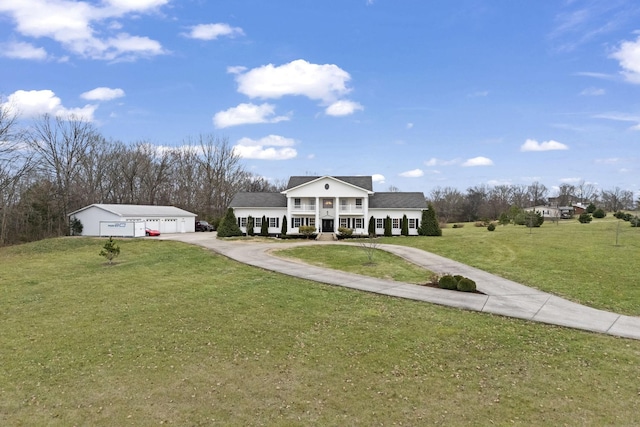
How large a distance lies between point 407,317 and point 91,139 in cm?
5638

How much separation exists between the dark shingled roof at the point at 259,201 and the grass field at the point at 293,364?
28711 mm

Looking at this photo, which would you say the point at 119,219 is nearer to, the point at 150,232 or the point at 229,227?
the point at 150,232

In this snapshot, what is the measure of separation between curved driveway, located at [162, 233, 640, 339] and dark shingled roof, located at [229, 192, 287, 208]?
20.9 m

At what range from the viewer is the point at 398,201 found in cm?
4331

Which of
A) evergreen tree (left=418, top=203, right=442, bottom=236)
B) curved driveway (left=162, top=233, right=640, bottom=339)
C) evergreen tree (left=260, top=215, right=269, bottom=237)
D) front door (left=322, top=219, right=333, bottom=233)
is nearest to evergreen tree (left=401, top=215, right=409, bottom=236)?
evergreen tree (left=418, top=203, right=442, bottom=236)

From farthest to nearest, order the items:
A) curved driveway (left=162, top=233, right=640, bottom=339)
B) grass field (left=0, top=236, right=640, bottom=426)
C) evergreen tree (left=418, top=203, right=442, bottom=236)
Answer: evergreen tree (left=418, top=203, right=442, bottom=236) < curved driveway (left=162, top=233, right=640, bottom=339) < grass field (left=0, top=236, right=640, bottom=426)

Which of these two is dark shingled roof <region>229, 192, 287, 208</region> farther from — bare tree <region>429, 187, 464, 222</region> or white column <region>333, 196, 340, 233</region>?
bare tree <region>429, 187, 464, 222</region>

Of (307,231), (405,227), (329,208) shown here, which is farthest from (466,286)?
(329,208)

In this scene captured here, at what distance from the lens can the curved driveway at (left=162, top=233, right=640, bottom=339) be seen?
1121 centimetres

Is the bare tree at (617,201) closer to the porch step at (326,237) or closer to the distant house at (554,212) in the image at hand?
the distant house at (554,212)

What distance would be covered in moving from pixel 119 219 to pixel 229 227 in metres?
11.4

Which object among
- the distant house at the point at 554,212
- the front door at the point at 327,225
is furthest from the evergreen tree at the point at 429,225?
the distant house at the point at 554,212

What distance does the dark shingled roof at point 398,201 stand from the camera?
42.3m

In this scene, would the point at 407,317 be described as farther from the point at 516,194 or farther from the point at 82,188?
the point at 516,194
